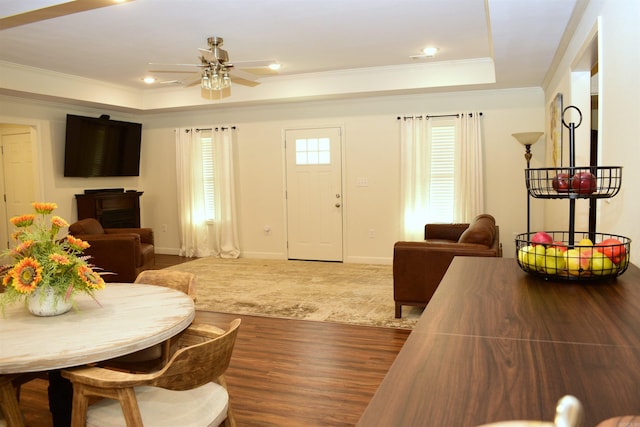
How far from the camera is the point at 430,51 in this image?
223 inches

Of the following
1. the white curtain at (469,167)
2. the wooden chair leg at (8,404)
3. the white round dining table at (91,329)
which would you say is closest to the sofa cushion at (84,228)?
the white round dining table at (91,329)

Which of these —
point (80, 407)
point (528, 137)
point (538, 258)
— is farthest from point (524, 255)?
point (528, 137)

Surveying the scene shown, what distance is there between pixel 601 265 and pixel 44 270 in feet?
7.03

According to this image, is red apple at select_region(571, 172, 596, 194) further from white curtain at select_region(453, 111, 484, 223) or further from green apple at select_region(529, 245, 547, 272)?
white curtain at select_region(453, 111, 484, 223)

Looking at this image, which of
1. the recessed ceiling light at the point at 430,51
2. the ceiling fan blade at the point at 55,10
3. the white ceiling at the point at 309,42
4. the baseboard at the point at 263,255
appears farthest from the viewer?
the baseboard at the point at 263,255

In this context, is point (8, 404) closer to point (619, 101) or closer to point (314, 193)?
point (619, 101)

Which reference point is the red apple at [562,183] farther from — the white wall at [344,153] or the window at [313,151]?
the window at [313,151]

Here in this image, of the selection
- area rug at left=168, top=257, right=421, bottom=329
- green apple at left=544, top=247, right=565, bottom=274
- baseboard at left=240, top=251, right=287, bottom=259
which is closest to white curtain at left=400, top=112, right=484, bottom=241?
area rug at left=168, top=257, right=421, bottom=329

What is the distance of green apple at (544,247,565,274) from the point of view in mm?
1639

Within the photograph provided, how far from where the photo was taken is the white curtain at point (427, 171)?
666 centimetres

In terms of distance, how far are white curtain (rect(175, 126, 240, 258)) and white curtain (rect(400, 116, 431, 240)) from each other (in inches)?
111

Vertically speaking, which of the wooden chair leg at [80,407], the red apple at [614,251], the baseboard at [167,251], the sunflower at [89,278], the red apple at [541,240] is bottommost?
the baseboard at [167,251]

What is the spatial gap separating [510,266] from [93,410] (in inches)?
68.7

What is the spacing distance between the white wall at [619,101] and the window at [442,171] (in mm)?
3445
